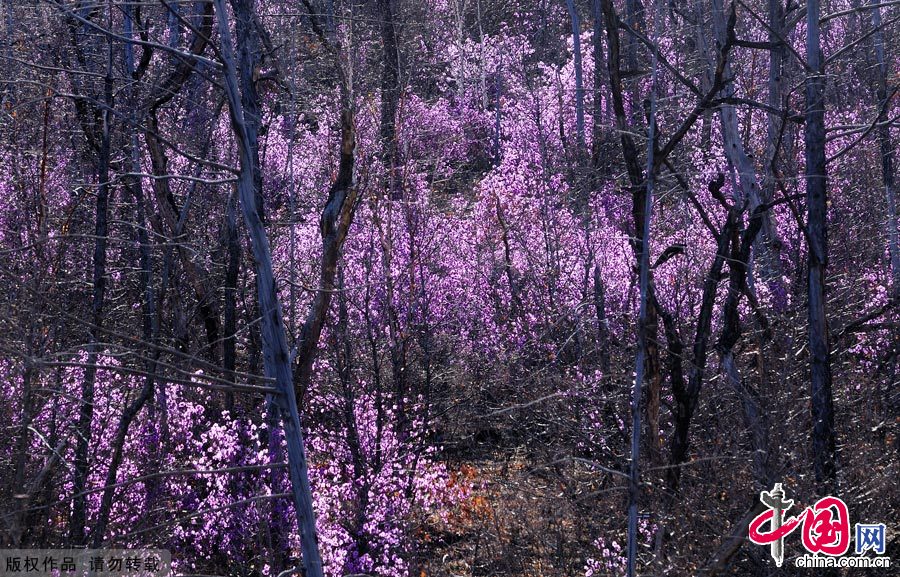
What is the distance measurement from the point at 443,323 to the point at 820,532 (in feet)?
21.4

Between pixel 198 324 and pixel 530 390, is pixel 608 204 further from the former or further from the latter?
pixel 198 324

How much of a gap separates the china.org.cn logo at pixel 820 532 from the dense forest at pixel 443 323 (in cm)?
11

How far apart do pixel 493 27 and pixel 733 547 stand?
83.3 feet

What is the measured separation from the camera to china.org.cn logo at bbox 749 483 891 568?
560cm

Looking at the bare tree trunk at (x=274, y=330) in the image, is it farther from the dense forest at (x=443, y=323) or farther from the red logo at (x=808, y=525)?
the red logo at (x=808, y=525)

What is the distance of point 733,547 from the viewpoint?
17.4ft

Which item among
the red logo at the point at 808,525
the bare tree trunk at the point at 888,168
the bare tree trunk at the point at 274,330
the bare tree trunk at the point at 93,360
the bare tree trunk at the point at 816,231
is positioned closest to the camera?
the bare tree trunk at the point at 274,330

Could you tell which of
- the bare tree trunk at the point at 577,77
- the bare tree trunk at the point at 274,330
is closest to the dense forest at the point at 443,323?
the bare tree trunk at the point at 274,330

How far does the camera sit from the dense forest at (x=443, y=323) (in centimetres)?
600

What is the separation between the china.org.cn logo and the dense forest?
110 mm

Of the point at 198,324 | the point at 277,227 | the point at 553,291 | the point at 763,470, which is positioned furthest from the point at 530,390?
the point at 277,227

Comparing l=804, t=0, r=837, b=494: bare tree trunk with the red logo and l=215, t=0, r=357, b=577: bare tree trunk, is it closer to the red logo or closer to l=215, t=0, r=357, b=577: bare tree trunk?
the red logo

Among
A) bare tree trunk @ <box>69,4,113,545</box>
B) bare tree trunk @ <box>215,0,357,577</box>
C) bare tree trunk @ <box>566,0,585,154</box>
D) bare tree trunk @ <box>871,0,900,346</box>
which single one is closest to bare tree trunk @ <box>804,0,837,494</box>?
bare tree trunk @ <box>871,0,900,346</box>

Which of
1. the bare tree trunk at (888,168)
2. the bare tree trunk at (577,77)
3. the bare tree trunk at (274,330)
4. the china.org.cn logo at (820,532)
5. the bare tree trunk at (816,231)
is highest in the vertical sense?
the bare tree trunk at (577,77)
